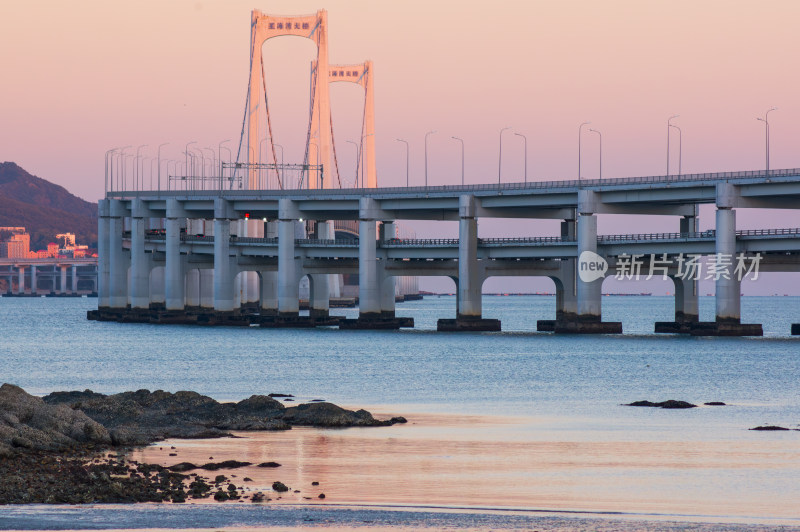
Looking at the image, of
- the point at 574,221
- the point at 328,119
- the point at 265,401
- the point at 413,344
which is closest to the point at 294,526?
the point at 265,401

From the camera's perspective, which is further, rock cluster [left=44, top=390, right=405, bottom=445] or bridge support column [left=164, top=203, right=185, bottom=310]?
bridge support column [left=164, top=203, right=185, bottom=310]

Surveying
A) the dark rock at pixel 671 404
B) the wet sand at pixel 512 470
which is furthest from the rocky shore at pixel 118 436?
the dark rock at pixel 671 404

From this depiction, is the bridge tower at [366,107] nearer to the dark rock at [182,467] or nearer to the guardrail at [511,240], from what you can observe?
the guardrail at [511,240]

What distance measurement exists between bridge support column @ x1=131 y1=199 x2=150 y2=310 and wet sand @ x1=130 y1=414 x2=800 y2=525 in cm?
10715

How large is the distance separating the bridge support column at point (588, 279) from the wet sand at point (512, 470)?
6498cm

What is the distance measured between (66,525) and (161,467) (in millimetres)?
6297

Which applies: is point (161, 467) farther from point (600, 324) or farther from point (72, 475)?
point (600, 324)

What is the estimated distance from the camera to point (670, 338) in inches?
4181

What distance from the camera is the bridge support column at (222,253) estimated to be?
420ft

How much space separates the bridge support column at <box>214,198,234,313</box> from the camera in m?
128

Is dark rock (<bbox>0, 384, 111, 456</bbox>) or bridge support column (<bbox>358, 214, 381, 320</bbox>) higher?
bridge support column (<bbox>358, 214, 381, 320</bbox>)

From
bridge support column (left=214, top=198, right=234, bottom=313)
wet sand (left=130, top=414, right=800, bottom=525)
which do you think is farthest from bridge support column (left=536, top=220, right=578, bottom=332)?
wet sand (left=130, top=414, right=800, bottom=525)

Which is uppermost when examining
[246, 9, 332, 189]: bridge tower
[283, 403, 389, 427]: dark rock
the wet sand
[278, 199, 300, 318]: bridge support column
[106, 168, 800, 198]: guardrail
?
[246, 9, 332, 189]: bridge tower

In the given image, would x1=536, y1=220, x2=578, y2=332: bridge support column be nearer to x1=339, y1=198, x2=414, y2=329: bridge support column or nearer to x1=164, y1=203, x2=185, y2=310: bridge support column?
x1=339, y1=198, x2=414, y2=329: bridge support column
